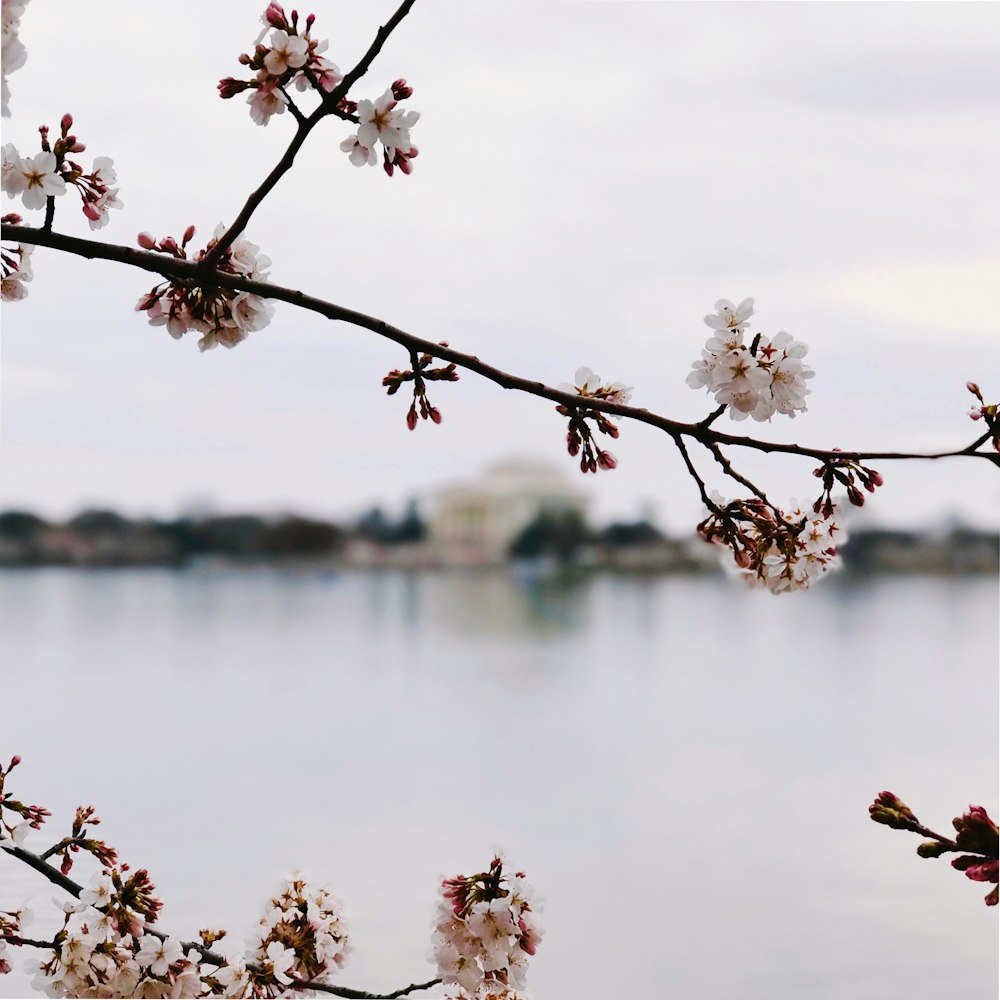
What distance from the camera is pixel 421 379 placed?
76 centimetres

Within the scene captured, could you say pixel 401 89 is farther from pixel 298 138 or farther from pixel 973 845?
pixel 973 845

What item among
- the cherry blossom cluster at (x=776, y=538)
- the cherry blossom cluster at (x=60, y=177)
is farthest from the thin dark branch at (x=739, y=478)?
the cherry blossom cluster at (x=60, y=177)

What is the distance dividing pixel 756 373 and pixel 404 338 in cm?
24

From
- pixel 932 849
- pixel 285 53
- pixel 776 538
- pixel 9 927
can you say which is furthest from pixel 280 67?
pixel 9 927

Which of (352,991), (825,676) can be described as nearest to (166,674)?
(825,676)

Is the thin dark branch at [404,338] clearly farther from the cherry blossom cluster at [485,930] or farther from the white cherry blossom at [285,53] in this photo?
the cherry blossom cluster at [485,930]

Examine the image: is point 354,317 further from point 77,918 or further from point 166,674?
point 166,674

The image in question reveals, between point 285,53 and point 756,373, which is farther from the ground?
point 285,53

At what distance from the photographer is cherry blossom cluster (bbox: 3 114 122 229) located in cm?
74

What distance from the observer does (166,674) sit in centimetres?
686

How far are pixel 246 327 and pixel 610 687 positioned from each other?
6.25m

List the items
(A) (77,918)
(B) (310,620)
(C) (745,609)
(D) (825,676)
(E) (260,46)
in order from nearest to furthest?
1. (E) (260,46)
2. (A) (77,918)
3. (D) (825,676)
4. (B) (310,620)
5. (C) (745,609)

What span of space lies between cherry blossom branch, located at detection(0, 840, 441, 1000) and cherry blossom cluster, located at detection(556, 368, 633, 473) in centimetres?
49

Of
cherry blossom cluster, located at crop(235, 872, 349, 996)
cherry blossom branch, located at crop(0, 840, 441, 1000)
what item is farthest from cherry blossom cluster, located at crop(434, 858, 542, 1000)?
cherry blossom cluster, located at crop(235, 872, 349, 996)
